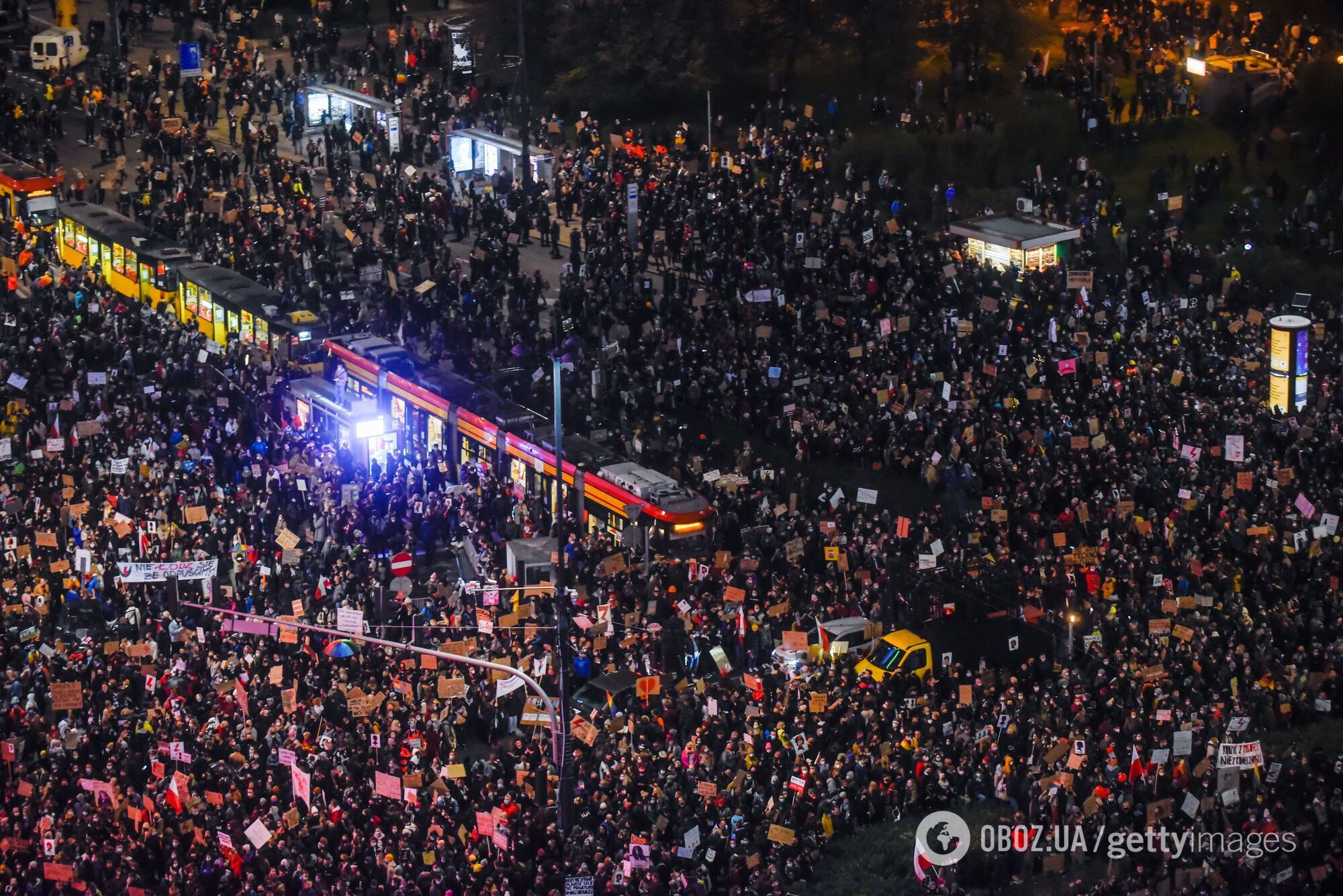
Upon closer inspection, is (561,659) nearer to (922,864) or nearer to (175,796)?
(175,796)

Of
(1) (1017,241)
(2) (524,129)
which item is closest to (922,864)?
(1) (1017,241)

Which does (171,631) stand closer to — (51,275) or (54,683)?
(54,683)

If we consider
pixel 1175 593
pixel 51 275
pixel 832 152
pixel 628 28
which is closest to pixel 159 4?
pixel 628 28

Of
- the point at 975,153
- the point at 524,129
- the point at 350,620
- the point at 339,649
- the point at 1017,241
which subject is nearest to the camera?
the point at 350,620

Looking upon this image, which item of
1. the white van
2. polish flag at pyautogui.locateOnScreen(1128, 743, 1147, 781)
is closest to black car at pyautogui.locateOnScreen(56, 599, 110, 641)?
polish flag at pyautogui.locateOnScreen(1128, 743, 1147, 781)

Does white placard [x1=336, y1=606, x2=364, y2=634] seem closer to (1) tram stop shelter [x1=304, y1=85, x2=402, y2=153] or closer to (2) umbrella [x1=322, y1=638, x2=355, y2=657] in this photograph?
(2) umbrella [x1=322, y1=638, x2=355, y2=657]

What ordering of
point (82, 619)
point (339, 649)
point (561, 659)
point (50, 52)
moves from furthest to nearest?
1. point (50, 52)
2. point (82, 619)
3. point (339, 649)
4. point (561, 659)

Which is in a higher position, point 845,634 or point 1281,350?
point 1281,350

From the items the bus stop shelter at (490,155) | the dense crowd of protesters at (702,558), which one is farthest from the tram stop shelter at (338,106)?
Result: the dense crowd of protesters at (702,558)
